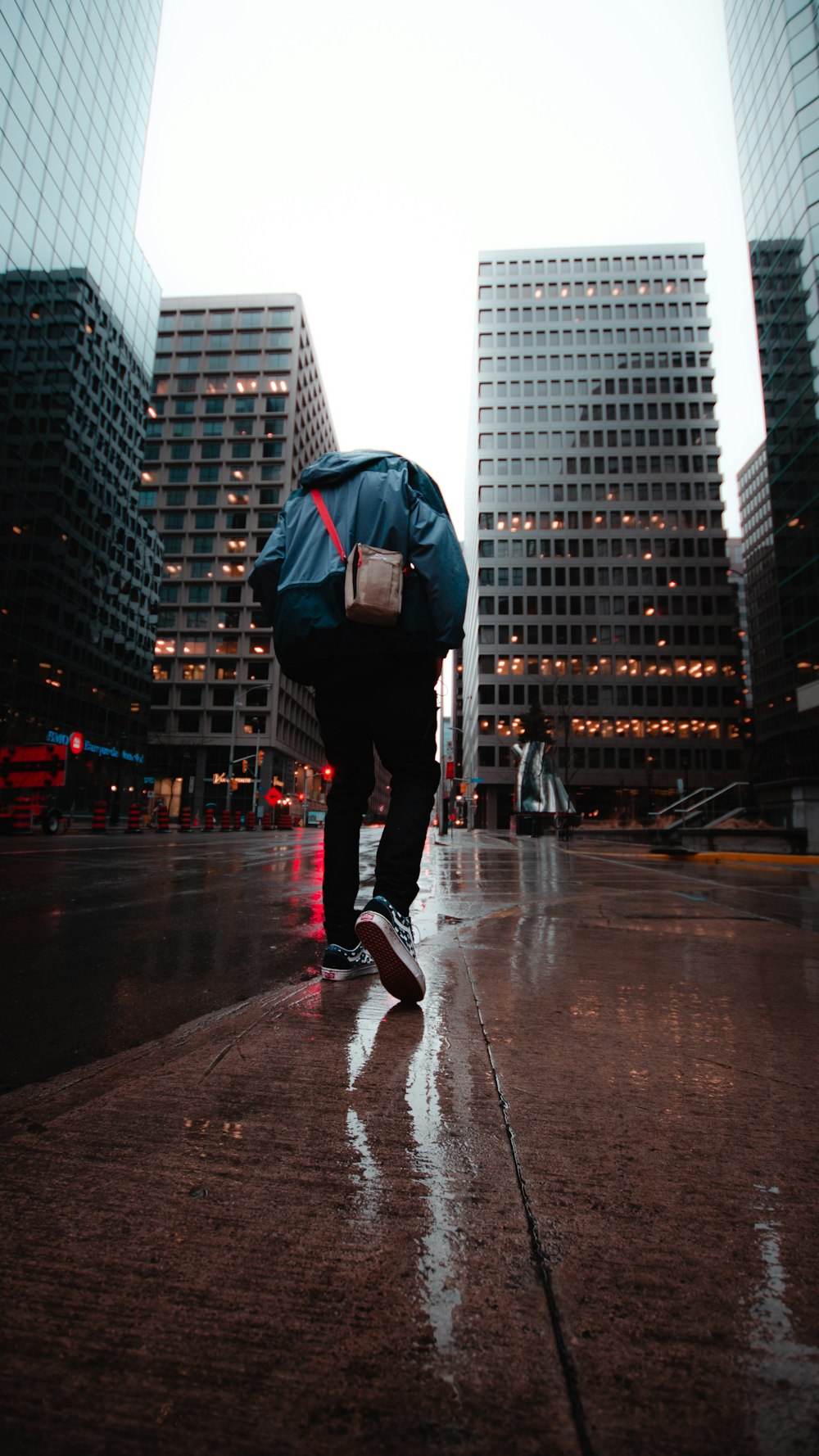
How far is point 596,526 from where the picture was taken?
65500 mm

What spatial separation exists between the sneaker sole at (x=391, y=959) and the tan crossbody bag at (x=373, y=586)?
3.18ft

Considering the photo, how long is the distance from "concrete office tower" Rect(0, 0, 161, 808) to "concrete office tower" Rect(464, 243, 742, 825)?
32035 millimetres

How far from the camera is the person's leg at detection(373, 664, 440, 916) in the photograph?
7.45ft

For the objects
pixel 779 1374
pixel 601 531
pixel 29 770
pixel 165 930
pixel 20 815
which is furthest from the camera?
pixel 601 531

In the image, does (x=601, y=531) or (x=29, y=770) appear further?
(x=601, y=531)

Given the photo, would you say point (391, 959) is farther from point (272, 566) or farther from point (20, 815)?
point (20, 815)

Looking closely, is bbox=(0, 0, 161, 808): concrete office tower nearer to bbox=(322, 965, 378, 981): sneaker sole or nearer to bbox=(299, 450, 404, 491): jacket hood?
bbox=(299, 450, 404, 491): jacket hood

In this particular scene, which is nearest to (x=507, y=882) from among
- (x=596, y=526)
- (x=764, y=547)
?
(x=596, y=526)

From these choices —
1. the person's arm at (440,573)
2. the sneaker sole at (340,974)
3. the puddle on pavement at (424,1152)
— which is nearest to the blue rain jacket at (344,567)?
the person's arm at (440,573)

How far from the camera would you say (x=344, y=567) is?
7.79ft

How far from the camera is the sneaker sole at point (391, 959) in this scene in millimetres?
1860

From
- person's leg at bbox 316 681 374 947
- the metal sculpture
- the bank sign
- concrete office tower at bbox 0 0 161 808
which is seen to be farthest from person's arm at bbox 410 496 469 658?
the bank sign

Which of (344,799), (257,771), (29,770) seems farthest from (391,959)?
(257,771)

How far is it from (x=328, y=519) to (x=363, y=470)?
10.4 inches
